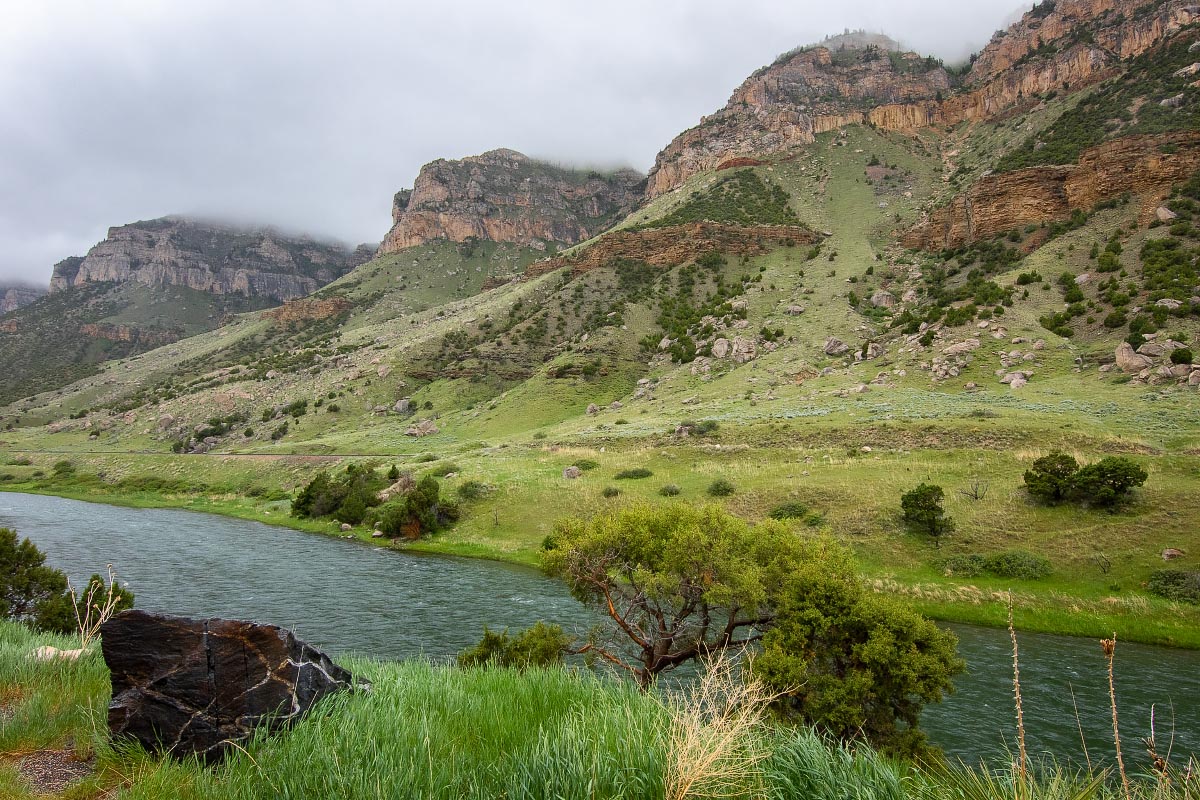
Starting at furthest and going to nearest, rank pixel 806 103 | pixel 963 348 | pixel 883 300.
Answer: pixel 806 103
pixel 883 300
pixel 963 348

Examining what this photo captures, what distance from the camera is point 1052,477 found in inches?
1078

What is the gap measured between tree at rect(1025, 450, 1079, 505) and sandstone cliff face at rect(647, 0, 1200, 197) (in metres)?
109

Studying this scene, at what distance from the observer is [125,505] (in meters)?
54.6

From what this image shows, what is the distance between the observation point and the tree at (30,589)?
1520 cm

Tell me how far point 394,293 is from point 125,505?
10881 cm

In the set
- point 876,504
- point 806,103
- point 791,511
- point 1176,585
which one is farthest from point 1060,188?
point 806,103

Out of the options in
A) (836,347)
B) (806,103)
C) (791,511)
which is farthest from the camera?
(806,103)

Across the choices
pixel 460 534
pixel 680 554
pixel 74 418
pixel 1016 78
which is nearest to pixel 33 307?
pixel 74 418

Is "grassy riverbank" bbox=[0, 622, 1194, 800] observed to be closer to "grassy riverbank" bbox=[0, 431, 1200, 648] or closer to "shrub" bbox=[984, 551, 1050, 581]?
"grassy riverbank" bbox=[0, 431, 1200, 648]

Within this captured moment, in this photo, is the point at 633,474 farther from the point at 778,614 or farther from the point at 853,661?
the point at 853,661

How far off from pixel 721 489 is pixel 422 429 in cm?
5056

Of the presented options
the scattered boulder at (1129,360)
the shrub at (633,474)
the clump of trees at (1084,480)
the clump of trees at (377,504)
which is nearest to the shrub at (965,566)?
the clump of trees at (1084,480)

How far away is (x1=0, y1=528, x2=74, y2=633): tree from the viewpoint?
49.9 ft

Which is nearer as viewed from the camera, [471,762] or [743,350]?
[471,762]
